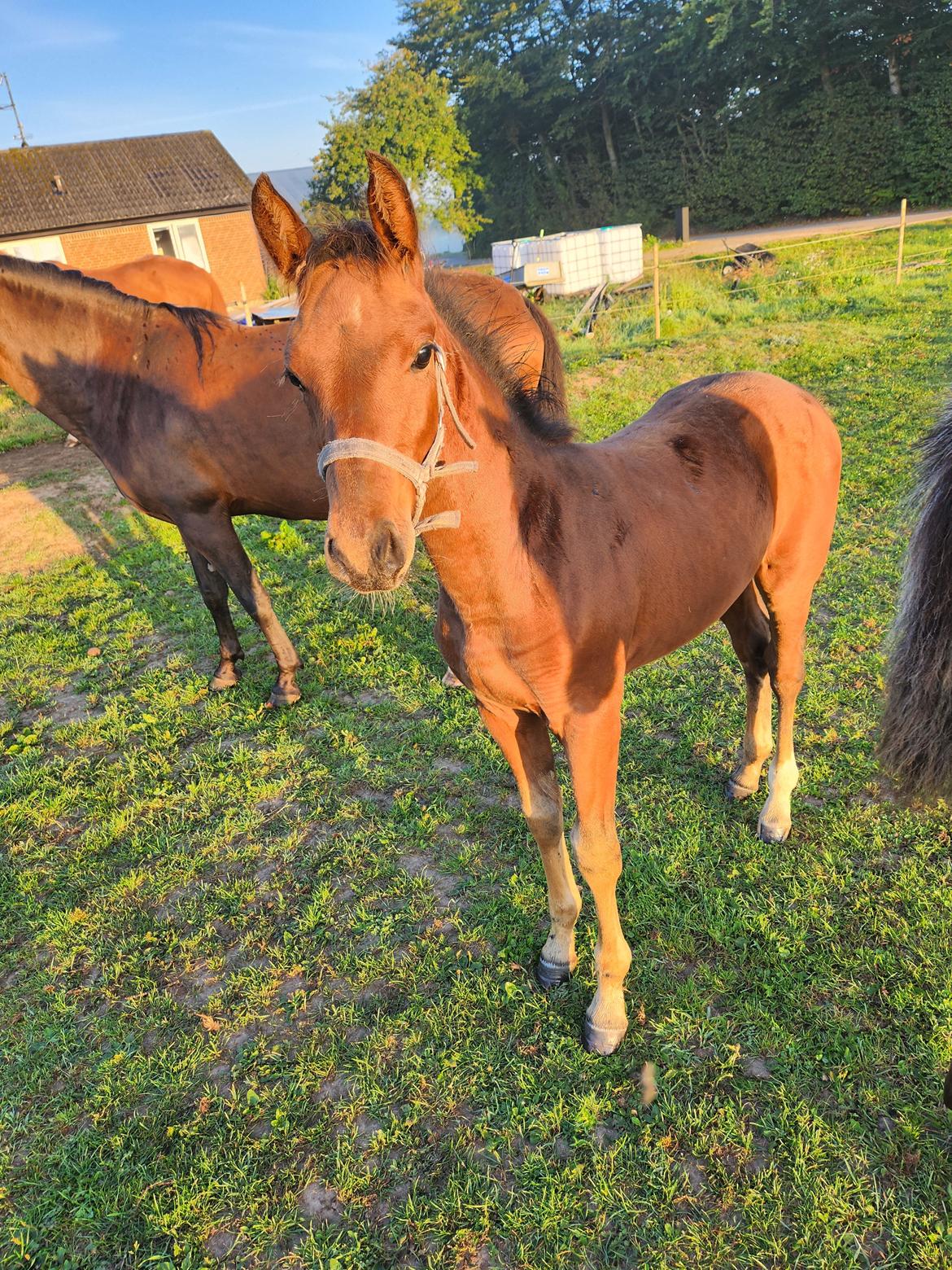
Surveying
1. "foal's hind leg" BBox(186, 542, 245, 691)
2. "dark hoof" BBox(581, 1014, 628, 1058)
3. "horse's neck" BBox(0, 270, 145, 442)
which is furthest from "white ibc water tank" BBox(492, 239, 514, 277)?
"dark hoof" BBox(581, 1014, 628, 1058)

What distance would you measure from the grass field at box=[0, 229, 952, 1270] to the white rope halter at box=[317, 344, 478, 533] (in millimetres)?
1864

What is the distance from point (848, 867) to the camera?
2.98 meters

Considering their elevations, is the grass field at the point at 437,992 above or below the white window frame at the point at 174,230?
below

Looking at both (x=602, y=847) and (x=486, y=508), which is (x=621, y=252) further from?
(x=602, y=847)

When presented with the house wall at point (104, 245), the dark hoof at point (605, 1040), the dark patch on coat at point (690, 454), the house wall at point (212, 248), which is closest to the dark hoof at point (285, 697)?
the dark hoof at point (605, 1040)

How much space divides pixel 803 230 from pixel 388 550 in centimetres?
2883

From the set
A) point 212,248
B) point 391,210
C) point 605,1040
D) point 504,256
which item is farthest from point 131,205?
point 605,1040

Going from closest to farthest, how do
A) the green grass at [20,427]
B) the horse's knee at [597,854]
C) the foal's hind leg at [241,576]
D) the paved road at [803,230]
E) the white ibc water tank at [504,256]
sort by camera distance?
the horse's knee at [597,854]
the foal's hind leg at [241,576]
the green grass at [20,427]
the white ibc water tank at [504,256]
the paved road at [803,230]

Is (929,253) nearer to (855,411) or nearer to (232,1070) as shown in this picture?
(855,411)

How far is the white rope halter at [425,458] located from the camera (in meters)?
1.49

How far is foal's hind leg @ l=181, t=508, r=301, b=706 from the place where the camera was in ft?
15.0

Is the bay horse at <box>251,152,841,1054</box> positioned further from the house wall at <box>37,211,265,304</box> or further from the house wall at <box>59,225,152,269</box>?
the house wall at <box>59,225,152,269</box>

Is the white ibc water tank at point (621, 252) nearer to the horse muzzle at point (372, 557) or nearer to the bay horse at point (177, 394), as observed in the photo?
the bay horse at point (177, 394)

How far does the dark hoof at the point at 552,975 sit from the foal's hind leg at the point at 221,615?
125 inches
